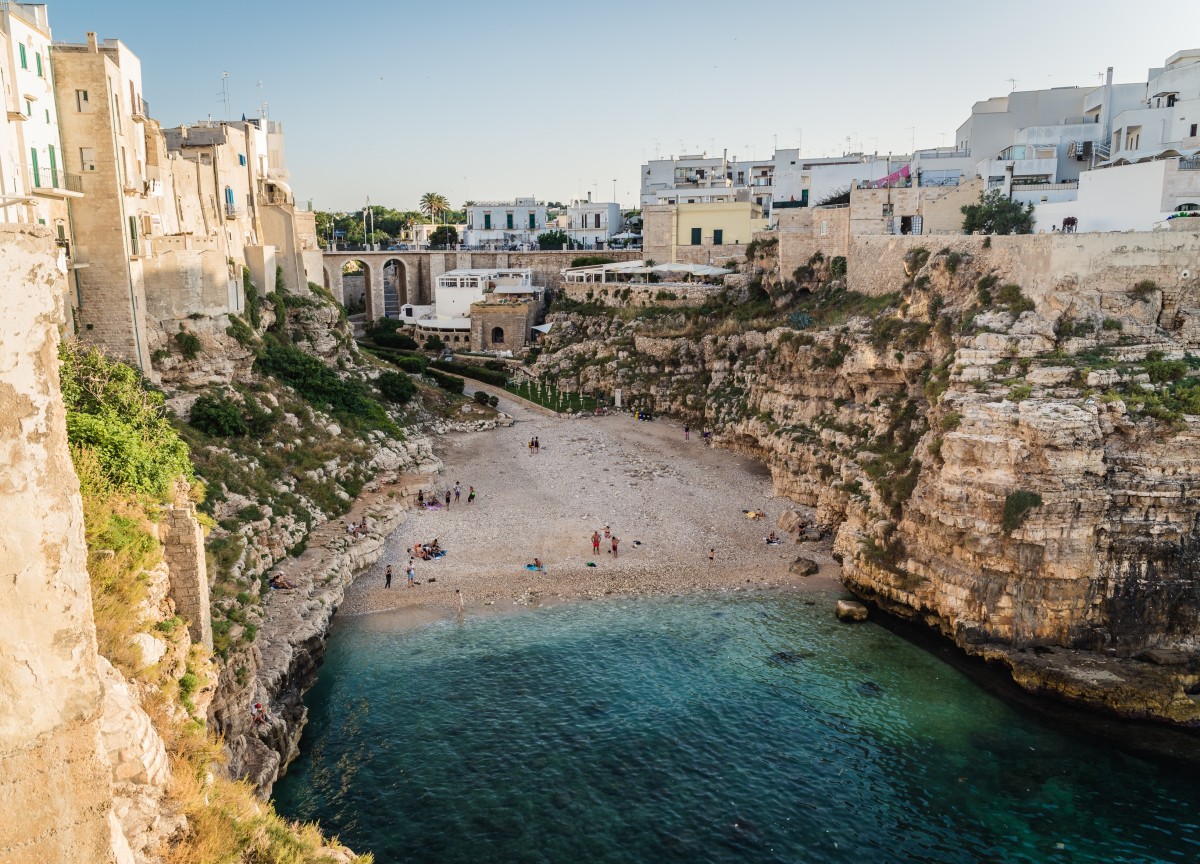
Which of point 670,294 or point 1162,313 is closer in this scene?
point 1162,313

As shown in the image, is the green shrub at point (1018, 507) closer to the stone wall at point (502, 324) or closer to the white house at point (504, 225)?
the stone wall at point (502, 324)

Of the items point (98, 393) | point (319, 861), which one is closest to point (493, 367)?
point (98, 393)

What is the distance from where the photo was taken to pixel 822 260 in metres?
42.9

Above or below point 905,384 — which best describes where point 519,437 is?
below

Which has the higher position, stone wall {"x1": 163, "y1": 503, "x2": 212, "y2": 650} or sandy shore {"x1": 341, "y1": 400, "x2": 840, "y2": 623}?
stone wall {"x1": 163, "y1": 503, "x2": 212, "y2": 650}

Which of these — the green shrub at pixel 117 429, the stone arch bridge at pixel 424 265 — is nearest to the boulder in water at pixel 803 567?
the green shrub at pixel 117 429

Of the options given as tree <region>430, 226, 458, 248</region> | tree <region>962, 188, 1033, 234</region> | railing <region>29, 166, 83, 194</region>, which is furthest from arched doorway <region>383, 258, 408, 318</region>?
tree <region>962, 188, 1033, 234</region>

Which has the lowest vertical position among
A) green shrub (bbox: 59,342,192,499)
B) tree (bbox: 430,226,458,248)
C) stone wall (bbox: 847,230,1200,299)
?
green shrub (bbox: 59,342,192,499)

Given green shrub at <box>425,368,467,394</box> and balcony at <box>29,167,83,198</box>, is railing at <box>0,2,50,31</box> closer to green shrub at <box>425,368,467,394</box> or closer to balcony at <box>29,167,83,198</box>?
balcony at <box>29,167,83,198</box>

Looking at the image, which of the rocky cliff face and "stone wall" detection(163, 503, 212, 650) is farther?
the rocky cliff face

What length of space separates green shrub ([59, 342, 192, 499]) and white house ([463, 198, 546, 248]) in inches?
2437

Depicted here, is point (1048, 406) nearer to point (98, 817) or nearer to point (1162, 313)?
point (1162, 313)

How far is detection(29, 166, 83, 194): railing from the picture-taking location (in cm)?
2222

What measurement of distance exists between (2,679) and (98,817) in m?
1.68
